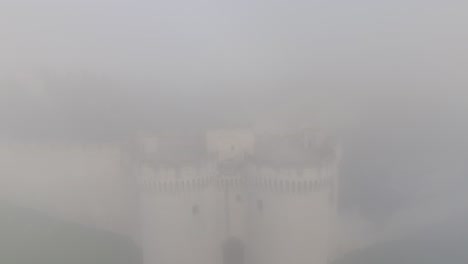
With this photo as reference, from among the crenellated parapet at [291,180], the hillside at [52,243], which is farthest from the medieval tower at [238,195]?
the hillside at [52,243]

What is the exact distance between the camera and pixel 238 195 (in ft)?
10.1

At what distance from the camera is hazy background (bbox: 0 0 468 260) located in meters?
2.95

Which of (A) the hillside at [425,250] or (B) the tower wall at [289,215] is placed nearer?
(B) the tower wall at [289,215]

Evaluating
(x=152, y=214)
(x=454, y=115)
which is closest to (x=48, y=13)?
(x=152, y=214)

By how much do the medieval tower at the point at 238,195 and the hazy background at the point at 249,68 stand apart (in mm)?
89

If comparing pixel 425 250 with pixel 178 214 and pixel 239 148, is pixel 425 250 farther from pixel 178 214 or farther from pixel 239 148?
pixel 178 214

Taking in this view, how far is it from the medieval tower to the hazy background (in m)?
0.09

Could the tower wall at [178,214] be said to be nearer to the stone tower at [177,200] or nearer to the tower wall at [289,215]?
the stone tower at [177,200]

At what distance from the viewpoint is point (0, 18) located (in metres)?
2.95

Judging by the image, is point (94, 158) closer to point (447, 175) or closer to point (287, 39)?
point (287, 39)

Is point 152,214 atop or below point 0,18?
below

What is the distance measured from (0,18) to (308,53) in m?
1.08

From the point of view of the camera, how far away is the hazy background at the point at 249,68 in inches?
116

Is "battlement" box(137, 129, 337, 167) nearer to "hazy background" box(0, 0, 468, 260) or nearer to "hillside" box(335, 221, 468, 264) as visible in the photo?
"hazy background" box(0, 0, 468, 260)
